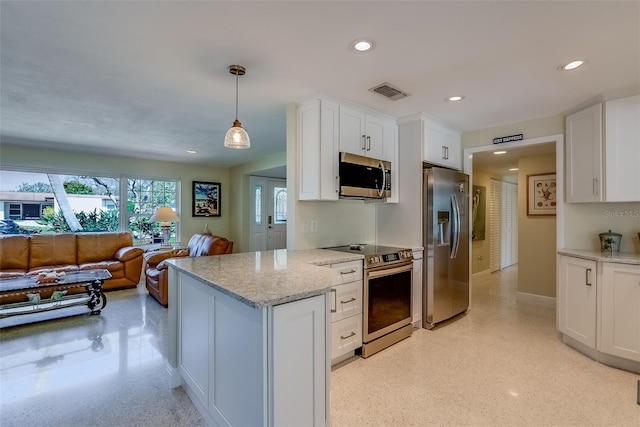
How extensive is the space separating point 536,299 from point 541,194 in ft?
4.98

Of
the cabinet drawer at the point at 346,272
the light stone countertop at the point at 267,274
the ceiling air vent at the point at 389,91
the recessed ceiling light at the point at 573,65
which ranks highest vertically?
the ceiling air vent at the point at 389,91

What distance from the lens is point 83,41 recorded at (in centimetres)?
193

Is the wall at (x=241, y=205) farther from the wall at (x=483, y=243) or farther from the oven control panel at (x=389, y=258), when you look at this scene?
the wall at (x=483, y=243)

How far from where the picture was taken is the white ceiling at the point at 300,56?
64.4 inches

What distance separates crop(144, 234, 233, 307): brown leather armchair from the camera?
13.2 feet

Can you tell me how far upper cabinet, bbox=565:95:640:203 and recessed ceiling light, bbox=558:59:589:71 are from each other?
871mm

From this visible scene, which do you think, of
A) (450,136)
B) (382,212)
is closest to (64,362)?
(382,212)

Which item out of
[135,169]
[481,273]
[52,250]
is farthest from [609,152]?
[52,250]

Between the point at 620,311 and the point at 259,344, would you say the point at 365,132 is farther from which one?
the point at 620,311

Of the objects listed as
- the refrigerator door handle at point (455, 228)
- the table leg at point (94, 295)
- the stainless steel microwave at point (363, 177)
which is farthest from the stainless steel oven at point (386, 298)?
the table leg at point (94, 295)

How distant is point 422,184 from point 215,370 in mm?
2648

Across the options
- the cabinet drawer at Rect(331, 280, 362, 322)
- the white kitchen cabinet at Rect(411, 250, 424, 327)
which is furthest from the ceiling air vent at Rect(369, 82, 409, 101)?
A: the cabinet drawer at Rect(331, 280, 362, 322)

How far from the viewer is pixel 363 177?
3061 millimetres

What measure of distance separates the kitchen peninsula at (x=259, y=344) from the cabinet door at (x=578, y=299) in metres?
2.51
